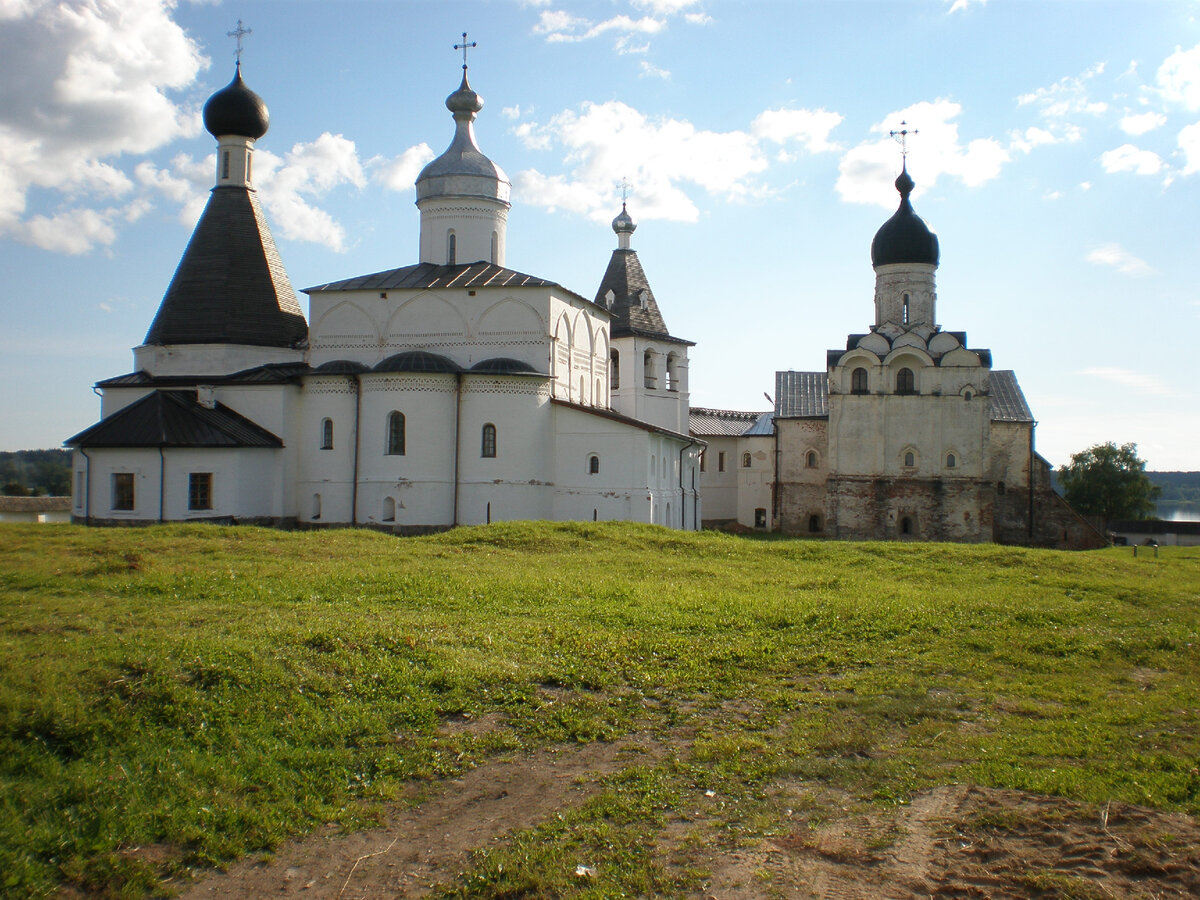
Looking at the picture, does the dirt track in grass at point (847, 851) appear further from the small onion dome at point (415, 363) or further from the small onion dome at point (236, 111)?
the small onion dome at point (236, 111)

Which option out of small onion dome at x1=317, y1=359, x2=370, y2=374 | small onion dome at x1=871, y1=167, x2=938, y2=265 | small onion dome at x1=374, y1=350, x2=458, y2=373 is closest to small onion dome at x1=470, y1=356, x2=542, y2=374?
small onion dome at x1=374, y1=350, x2=458, y2=373

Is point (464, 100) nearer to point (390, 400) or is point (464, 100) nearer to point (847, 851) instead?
point (390, 400)

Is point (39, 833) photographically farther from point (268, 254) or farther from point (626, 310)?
point (626, 310)

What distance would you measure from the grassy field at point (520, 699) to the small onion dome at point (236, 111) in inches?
676

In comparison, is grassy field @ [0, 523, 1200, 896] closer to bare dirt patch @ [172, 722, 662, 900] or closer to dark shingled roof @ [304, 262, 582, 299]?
bare dirt patch @ [172, 722, 662, 900]

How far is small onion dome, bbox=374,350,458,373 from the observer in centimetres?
2239

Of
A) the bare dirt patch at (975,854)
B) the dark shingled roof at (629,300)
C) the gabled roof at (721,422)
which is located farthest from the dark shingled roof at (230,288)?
the bare dirt patch at (975,854)

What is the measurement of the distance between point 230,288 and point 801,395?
20.1 meters

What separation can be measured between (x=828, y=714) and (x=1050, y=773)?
1.68 m

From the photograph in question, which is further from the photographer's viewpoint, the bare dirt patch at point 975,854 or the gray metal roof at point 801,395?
the gray metal roof at point 801,395

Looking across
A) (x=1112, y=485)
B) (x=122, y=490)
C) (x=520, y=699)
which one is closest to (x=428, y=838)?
(x=520, y=699)

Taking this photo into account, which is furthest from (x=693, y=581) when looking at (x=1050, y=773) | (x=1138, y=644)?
(x=1050, y=773)

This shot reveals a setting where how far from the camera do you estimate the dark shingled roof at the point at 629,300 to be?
32.9m

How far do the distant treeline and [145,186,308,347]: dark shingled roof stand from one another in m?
24.3
